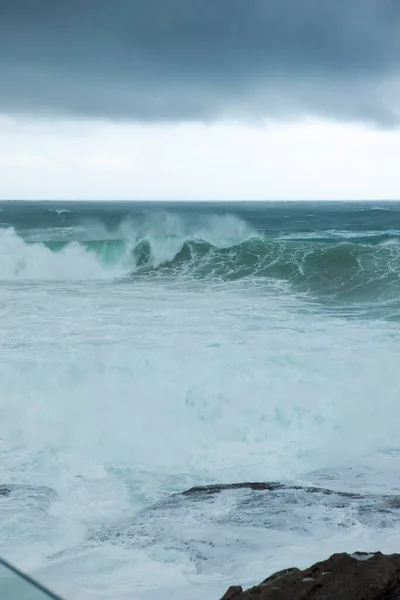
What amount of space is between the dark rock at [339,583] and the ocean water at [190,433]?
40.0 inches

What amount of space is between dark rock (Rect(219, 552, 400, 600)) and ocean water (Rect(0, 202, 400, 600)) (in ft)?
3.34

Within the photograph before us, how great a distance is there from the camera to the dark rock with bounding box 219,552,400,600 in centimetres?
292

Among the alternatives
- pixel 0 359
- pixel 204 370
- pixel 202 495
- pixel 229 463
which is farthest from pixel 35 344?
pixel 202 495

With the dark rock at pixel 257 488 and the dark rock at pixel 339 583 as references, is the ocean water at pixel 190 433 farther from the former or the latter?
the dark rock at pixel 339 583

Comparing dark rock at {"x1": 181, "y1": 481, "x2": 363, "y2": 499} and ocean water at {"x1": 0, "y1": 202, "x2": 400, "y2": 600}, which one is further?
dark rock at {"x1": 181, "y1": 481, "x2": 363, "y2": 499}

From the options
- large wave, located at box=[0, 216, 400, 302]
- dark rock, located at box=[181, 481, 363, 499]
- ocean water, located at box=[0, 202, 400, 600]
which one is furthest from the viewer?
large wave, located at box=[0, 216, 400, 302]

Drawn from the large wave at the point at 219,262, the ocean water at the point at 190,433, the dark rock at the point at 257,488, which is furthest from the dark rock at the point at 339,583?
the large wave at the point at 219,262

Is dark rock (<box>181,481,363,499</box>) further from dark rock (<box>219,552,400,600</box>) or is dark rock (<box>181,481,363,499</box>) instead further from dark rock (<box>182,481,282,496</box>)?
dark rock (<box>219,552,400,600</box>)

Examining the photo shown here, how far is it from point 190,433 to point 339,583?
5.03 m

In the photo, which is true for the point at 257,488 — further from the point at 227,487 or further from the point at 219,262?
the point at 219,262

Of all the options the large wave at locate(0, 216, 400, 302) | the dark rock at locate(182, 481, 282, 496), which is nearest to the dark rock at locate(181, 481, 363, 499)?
the dark rock at locate(182, 481, 282, 496)

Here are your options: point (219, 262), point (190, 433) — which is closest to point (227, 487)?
point (190, 433)

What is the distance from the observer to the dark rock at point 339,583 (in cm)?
292

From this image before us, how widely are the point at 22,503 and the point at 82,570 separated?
1.47m
